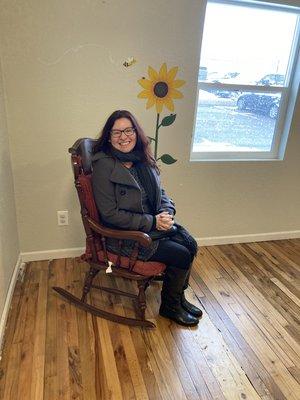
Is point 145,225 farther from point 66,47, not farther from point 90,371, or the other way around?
point 66,47

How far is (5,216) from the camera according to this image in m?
1.84

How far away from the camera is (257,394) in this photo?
4.67ft

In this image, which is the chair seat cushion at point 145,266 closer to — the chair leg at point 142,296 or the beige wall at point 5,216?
the chair leg at point 142,296

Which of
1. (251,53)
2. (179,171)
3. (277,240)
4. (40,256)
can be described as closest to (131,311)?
(40,256)

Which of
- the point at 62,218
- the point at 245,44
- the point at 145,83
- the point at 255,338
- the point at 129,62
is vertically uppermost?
the point at 245,44

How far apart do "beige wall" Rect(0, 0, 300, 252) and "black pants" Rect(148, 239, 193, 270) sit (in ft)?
2.71

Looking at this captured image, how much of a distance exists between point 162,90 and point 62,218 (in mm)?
1193

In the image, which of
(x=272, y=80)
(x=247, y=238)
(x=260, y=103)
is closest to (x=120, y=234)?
(x=247, y=238)

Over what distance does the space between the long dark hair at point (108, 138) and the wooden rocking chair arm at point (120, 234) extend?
0.41 meters

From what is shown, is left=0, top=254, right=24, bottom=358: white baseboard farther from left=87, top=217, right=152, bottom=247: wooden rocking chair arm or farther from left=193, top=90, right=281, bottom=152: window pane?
left=193, top=90, right=281, bottom=152: window pane

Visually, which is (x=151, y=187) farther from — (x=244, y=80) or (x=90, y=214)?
(x=244, y=80)

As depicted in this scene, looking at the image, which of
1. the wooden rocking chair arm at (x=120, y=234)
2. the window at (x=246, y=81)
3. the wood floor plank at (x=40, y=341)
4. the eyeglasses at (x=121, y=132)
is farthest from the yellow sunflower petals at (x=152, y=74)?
the wood floor plank at (x=40, y=341)

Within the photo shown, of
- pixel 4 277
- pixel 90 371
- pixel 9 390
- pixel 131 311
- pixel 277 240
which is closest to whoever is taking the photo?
pixel 9 390

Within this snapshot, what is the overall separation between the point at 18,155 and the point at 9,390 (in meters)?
1.38
